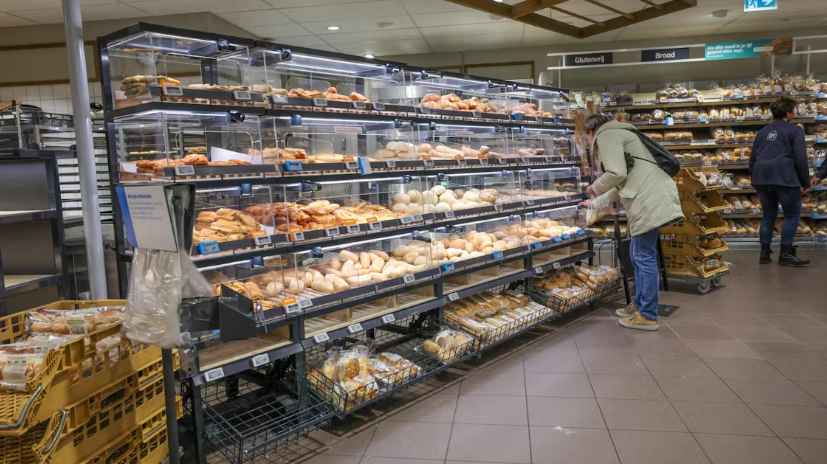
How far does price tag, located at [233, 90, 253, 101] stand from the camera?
10.4 feet

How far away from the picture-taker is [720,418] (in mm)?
3400

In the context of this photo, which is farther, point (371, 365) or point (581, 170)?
point (581, 170)

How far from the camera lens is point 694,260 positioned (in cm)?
664

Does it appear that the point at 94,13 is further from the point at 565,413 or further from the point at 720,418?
the point at 720,418

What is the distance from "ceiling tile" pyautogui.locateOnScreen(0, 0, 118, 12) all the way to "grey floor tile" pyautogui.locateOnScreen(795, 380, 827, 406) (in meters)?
8.01

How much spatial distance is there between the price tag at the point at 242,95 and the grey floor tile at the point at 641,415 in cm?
277

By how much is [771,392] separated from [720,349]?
2.92 ft

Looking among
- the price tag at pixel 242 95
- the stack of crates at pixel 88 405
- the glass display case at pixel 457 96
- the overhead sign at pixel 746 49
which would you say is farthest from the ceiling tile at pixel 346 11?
the stack of crates at pixel 88 405

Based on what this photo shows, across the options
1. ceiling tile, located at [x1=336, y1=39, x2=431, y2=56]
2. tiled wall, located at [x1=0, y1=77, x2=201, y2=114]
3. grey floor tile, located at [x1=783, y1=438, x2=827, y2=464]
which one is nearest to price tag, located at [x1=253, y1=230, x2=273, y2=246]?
grey floor tile, located at [x1=783, y1=438, x2=827, y2=464]

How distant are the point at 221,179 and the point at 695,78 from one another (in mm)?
10063

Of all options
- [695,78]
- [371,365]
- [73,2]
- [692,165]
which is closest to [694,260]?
[692,165]

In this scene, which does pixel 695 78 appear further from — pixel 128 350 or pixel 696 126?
pixel 128 350

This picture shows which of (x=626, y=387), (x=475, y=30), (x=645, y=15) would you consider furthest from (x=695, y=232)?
(x=475, y=30)

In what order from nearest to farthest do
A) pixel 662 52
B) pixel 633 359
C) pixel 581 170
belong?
1. pixel 633 359
2. pixel 581 170
3. pixel 662 52
